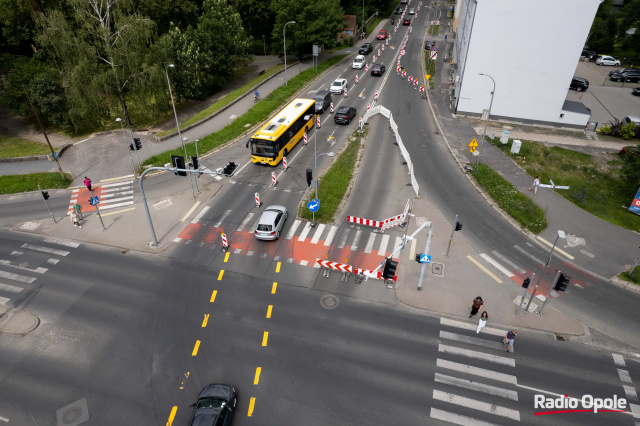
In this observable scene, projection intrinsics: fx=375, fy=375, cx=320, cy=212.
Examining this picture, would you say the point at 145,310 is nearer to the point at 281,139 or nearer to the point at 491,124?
the point at 281,139

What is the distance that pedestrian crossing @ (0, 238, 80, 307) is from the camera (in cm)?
2311

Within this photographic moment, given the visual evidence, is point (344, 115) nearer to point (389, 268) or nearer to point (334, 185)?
point (334, 185)

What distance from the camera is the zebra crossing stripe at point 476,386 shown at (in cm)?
1730

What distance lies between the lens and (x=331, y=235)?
2744 cm

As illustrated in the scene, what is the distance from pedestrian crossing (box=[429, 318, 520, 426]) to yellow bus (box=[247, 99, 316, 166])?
21303 mm

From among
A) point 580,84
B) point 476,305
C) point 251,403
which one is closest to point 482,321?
point 476,305

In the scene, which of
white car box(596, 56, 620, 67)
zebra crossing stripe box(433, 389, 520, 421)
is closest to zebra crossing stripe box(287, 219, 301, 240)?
zebra crossing stripe box(433, 389, 520, 421)

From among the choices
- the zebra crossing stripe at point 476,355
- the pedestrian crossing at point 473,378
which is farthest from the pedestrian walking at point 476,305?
the zebra crossing stripe at point 476,355

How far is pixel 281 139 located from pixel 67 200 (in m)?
19.3

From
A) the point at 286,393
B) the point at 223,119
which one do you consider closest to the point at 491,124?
the point at 223,119

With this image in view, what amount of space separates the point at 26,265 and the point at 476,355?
28.5 m

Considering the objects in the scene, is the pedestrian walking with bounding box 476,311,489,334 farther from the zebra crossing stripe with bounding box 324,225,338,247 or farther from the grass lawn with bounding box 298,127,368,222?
the grass lawn with bounding box 298,127,368,222

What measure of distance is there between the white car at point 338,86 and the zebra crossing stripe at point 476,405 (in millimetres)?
43857

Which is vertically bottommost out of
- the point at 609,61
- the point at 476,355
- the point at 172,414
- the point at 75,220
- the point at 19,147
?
the point at 19,147
